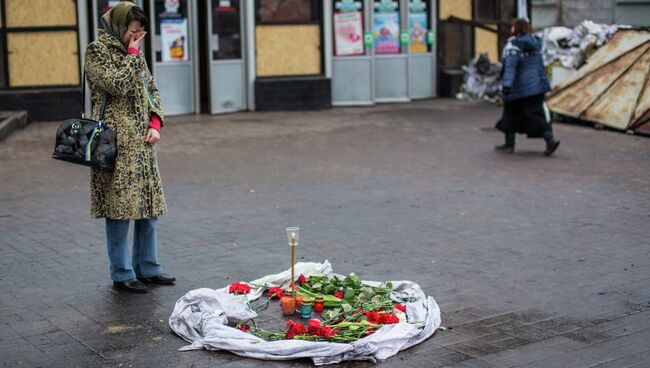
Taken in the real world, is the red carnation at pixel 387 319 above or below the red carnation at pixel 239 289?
below

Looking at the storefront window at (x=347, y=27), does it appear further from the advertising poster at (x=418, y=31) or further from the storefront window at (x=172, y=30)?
the storefront window at (x=172, y=30)

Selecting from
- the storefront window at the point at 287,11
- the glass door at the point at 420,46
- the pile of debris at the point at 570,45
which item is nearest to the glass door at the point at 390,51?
the glass door at the point at 420,46

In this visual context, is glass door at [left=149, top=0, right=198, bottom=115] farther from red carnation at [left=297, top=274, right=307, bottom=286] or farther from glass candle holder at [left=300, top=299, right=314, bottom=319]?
glass candle holder at [left=300, top=299, right=314, bottom=319]

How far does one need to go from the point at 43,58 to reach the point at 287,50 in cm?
424

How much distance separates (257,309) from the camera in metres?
5.95

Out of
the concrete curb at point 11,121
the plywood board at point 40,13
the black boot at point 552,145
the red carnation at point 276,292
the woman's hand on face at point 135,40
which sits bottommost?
the red carnation at point 276,292

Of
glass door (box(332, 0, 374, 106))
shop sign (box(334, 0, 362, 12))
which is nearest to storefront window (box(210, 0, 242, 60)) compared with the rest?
glass door (box(332, 0, 374, 106))

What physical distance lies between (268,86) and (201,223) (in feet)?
28.9

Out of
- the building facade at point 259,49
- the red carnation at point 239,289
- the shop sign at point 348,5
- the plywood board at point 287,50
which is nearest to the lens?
the red carnation at point 239,289

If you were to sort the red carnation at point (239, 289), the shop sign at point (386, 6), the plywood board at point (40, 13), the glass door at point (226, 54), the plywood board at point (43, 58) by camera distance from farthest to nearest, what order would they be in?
1. the shop sign at point (386, 6)
2. the glass door at point (226, 54)
3. the plywood board at point (43, 58)
4. the plywood board at point (40, 13)
5. the red carnation at point (239, 289)

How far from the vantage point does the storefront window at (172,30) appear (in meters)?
16.3

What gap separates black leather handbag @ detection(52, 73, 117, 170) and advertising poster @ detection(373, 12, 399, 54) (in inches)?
491

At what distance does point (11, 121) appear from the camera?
14422 mm

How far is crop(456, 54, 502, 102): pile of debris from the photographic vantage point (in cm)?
1875
